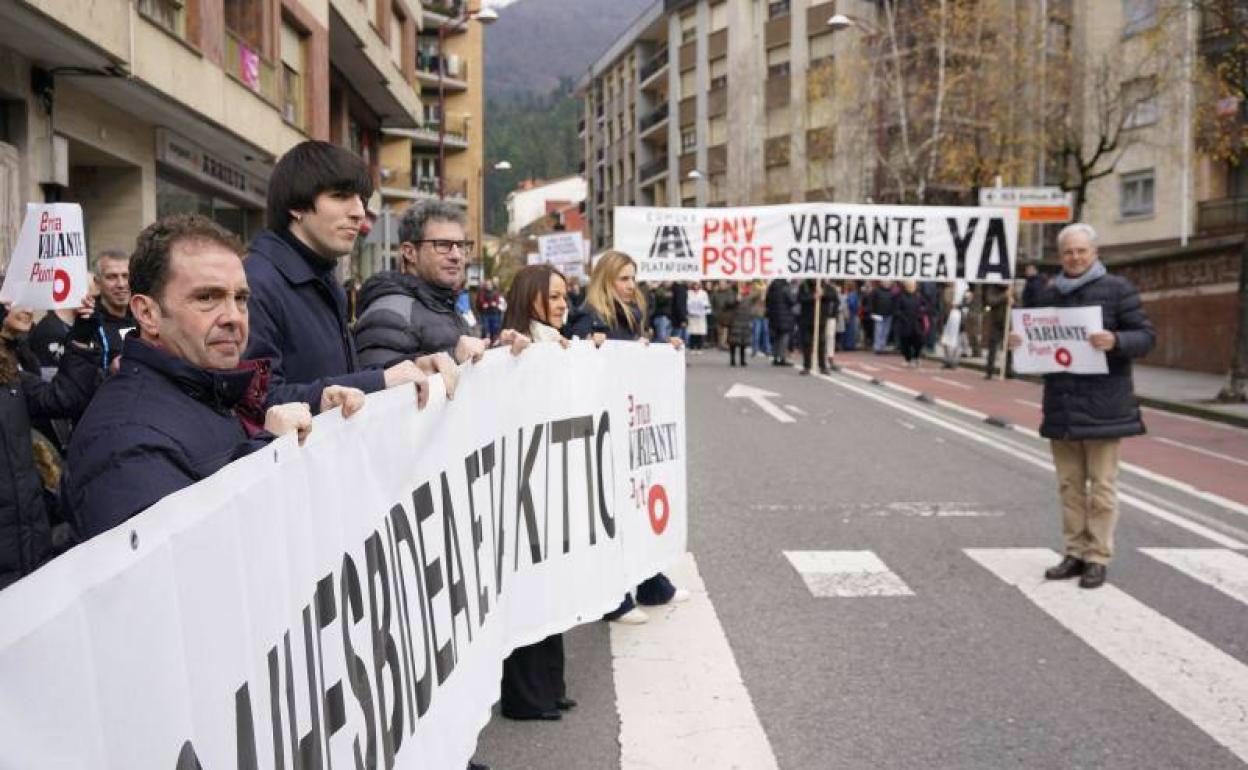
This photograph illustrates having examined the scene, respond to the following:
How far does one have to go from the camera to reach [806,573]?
25.5 feet

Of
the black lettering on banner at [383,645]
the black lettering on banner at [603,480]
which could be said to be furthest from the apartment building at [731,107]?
the black lettering on banner at [383,645]

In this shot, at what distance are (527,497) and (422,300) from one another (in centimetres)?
81

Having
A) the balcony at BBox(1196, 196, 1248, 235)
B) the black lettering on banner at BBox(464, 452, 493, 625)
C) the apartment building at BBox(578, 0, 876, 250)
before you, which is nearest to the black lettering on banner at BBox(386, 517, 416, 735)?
the black lettering on banner at BBox(464, 452, 493, 625)

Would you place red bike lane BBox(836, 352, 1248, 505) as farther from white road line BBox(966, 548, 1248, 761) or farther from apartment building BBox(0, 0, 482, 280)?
apartment building BBox(0, 0, 482, 280)

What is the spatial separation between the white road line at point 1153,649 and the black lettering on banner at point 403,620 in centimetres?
298

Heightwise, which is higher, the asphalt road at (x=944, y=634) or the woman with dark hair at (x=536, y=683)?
the woman with dark hair at (x=536, y=683)

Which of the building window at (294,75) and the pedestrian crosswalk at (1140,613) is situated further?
the building window at (294,75)

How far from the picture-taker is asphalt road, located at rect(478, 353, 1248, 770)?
4.83 metres

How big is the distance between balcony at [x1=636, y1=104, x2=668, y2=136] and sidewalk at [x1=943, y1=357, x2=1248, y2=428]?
57447mm

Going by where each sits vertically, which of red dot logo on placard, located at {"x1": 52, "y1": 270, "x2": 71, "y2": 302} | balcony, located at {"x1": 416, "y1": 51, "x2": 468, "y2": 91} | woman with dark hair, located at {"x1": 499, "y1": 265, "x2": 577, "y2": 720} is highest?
balcony, located at {"x1": 416, "y1": 51, "x2": 468, "y2": 91}

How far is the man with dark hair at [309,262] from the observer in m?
3.91

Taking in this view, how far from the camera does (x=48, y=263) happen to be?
6711mm

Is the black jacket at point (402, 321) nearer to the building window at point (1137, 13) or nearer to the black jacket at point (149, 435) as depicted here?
the black jacket at point (149, 435)

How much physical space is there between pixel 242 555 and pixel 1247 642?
213 inches
